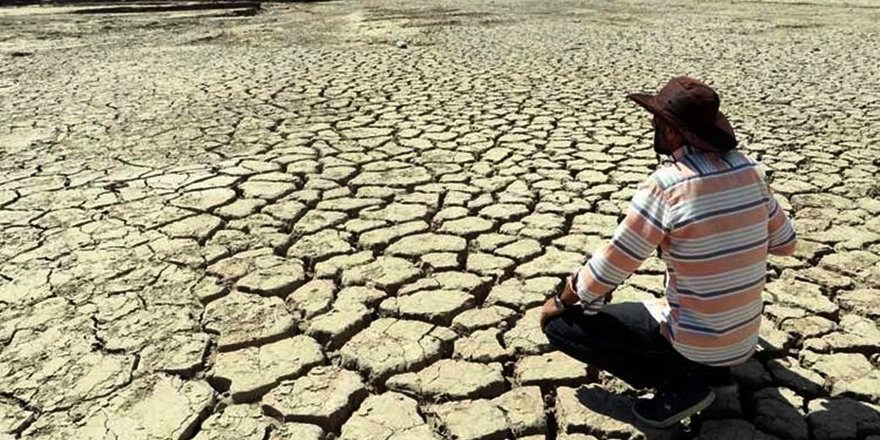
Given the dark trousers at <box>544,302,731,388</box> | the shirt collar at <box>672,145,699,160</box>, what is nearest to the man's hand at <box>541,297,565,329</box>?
the dark trousers at <box>544,302,731,388</box>

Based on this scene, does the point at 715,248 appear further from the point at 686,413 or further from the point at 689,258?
the point at 686,413

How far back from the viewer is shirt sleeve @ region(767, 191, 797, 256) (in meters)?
1.81

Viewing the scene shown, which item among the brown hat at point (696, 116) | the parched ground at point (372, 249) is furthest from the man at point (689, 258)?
the parched ground at point (372, 249)

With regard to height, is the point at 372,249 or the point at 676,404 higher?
the point at 676,404

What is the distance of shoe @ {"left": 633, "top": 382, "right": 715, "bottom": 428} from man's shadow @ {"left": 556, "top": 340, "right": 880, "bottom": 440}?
0.08 metres

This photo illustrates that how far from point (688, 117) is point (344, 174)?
2.61 meters

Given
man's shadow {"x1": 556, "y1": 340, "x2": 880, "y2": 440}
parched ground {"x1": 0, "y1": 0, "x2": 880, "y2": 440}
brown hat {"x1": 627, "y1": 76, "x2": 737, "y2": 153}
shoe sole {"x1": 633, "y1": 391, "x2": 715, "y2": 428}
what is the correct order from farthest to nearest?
parched ground {"x1": 0, "y1": 0, "x2": 880, "y2": 440} → man's shadow {"x1": 556, "y1": 340, "x2": 880, "y2": 440} → shoe sole {"x1": 633, "y1": 391, "x2": 715, "y2": 428} → brown hat {"x1": 627, "y1": 76, "x2": 737, "y2": 153}

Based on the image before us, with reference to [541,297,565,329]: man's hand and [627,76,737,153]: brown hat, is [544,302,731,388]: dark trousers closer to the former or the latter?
[541,297,565,329]: man's hand

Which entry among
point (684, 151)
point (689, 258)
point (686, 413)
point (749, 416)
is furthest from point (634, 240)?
point (749, 416)

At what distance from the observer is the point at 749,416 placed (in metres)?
1.99

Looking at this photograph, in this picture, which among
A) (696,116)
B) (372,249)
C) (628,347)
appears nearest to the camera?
(696,116)

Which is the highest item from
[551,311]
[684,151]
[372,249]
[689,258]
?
[684,151]

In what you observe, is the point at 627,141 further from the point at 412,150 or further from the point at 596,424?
the point at 596,424

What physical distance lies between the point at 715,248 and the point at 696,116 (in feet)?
1.01
